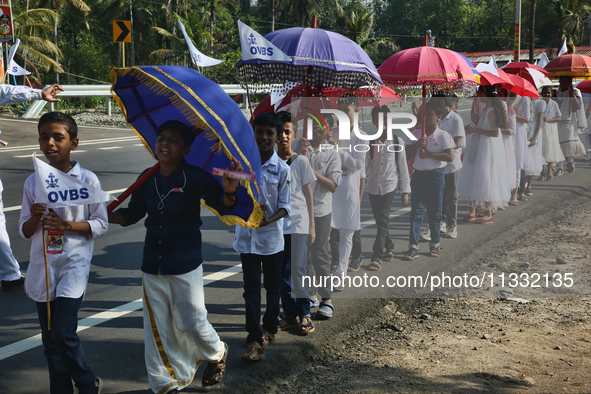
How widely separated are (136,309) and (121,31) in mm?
10352

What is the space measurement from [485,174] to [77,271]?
602 cm

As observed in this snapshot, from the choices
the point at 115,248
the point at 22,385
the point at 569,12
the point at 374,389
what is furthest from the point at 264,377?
the point at 569,12

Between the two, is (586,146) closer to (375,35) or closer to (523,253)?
(523,253)

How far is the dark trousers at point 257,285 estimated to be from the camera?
4055 millimetres

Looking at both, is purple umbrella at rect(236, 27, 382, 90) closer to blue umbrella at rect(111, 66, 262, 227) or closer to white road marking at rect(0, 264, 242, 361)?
blue umbrella at rect(111, 66, 262, 227)

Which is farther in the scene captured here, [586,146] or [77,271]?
[586,146]

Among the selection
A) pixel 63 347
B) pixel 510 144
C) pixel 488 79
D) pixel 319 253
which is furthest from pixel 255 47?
pixel 510 144

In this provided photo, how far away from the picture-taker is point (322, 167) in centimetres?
495

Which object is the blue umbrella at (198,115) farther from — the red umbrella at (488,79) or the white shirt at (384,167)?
the red umbrella at (488,79)

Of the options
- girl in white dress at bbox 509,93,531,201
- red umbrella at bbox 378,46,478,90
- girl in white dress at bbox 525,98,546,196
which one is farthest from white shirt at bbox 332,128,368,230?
girl in white dress at bbox 525,98,546,196

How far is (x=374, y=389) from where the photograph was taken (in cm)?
364

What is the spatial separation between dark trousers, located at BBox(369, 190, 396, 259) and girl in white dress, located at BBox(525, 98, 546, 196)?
14.9 ft

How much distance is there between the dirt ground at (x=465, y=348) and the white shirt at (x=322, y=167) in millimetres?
1064

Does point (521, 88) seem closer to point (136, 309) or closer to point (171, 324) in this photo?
point (136, 309)
